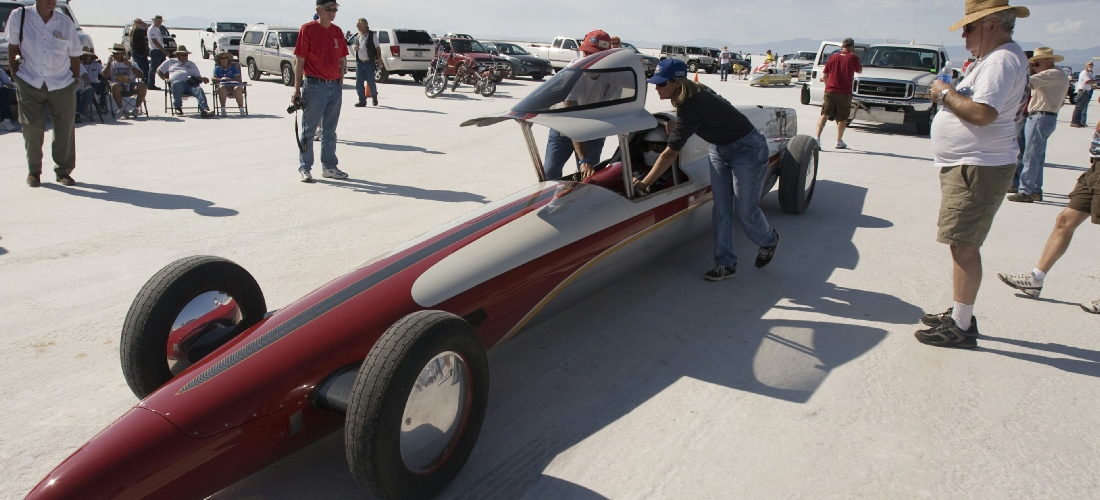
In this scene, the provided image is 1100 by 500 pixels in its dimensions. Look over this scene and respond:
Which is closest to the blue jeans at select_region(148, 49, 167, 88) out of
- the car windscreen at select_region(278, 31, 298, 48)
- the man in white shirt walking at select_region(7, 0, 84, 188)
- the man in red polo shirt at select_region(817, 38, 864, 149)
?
the car windscreen at select_region(278, 31, 298, 48)

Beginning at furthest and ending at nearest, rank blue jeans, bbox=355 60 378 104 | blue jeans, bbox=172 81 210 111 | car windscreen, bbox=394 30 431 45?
1. car windscreen, bbox=394 30 431 45
2. blue jeans, bbox=355 60 378 104
3. blue jeans, bbox=172 81 210 111

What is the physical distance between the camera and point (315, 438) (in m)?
2.96

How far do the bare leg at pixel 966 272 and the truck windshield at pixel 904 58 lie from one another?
13.0 meters

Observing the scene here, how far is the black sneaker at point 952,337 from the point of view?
4.36 meters

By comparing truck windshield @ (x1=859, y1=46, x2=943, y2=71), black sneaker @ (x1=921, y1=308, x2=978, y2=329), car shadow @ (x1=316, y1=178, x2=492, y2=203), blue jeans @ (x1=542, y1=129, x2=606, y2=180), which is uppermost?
truck windshield @ (x1=859, y1=46, x2=943, y2=71)

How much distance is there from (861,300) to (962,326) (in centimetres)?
85

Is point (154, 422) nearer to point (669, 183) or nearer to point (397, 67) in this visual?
point (669, 183)

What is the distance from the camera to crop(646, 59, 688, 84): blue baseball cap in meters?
4.84

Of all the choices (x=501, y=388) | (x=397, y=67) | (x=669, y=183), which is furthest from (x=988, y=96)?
(x=397, y=67)

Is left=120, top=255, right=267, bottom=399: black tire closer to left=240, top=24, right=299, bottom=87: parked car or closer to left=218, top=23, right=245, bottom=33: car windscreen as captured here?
left=240, top=24, right=299, bottom=87: parked car

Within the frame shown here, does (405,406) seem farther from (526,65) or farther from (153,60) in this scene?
(526,65)

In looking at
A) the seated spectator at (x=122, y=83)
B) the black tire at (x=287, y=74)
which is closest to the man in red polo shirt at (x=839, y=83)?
the seated spectator at (x=122, y=83)

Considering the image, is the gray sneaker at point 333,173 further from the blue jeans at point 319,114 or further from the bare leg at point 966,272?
the bare leg at point 966,272

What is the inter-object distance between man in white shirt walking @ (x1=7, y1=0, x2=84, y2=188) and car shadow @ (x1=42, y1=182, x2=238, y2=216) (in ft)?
0.78
